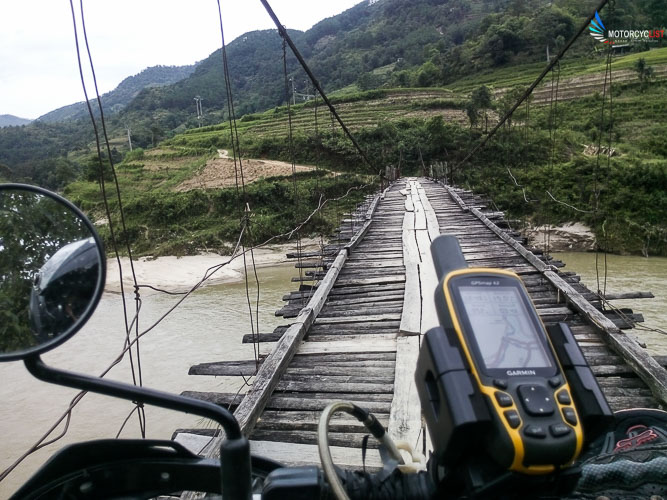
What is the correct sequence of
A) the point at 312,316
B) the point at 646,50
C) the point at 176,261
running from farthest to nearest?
the point at 646,50
the point at 176,261
the point at 312,316

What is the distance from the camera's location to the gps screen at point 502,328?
638mm

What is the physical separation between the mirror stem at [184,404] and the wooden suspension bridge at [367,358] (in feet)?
3.30

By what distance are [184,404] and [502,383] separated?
393 mm

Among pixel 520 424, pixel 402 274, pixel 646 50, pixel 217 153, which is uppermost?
pixel 646 50

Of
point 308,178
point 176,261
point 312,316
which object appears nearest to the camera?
point 312,316

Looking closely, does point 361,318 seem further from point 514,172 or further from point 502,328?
point 514,172

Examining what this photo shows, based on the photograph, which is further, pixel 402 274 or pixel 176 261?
pixel 176 261

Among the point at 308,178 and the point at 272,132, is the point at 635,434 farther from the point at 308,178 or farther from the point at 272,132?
the point at 272,132

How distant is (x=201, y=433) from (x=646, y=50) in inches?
1618

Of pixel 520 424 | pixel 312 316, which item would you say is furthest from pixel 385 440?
pixel 312 316

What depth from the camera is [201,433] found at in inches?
63.9

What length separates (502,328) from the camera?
670 mm

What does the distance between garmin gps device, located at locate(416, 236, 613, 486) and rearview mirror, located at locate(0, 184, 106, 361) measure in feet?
1.55

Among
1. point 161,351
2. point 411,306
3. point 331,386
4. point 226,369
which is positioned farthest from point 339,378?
point 161,351
